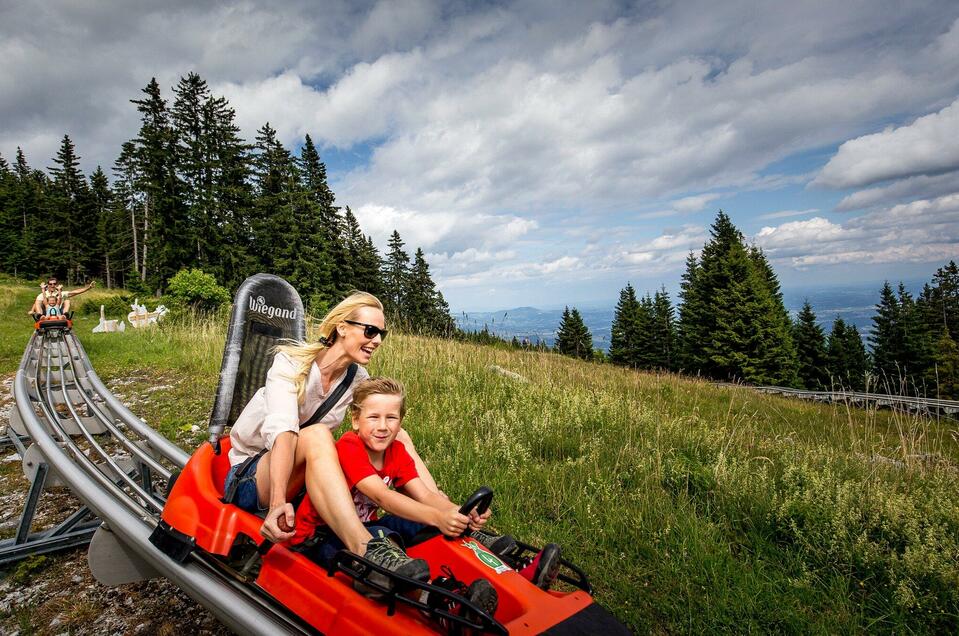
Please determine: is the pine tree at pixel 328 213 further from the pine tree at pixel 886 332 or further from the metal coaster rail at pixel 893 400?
the pine tree at pixel 886 332

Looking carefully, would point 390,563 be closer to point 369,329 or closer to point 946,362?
point 369,329

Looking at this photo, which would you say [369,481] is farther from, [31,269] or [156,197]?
[31,269]

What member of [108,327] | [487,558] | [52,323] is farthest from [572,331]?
[487,558]

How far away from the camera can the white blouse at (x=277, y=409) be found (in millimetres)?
2371

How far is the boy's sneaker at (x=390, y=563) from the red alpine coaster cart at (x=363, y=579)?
0.04 ft

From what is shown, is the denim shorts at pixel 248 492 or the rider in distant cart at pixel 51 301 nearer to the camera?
the denim shorts at pixel 248 492

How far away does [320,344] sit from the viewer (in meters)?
2.84

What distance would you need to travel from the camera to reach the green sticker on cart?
1949mm

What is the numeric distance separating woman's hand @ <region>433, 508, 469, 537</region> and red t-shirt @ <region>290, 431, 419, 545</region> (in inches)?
16.3

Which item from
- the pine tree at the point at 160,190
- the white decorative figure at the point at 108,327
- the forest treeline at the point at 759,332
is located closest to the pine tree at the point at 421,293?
the forest treeline at the point at 759,332

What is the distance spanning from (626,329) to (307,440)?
50.9 m

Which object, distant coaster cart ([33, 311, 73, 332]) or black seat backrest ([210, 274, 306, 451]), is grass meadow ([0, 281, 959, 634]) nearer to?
black seat backrest ([210, 274, 306, 451])

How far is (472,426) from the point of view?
5055mm

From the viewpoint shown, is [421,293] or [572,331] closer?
[421,293]
